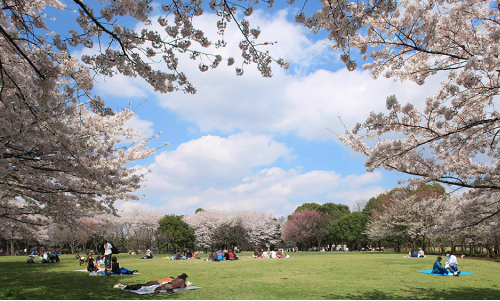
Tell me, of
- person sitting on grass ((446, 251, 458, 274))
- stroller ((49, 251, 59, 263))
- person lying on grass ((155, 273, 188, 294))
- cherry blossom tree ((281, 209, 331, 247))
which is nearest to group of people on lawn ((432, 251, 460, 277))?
person sitting on grass ((446, 251, 458, 274))

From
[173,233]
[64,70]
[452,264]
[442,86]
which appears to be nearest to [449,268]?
[452,264]

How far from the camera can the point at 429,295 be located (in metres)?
7.67

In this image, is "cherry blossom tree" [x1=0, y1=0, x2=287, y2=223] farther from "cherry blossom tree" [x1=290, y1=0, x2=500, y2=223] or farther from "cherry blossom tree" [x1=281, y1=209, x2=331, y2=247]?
"cherry blossom tree" [x1=281, y1=209, x2=331, y2=247]

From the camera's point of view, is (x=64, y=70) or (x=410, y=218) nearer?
(x=64, y=70)

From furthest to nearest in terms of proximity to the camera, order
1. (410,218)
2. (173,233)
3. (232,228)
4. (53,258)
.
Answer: (232,228)
(173,233)
(410,218)
(53,258)

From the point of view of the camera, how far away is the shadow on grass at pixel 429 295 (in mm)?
7251

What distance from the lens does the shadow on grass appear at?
725 centimetres

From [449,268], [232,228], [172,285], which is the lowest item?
[232,228]

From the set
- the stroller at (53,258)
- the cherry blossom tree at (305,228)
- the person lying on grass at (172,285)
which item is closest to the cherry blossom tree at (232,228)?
the cherry blossom tree at (305,228)

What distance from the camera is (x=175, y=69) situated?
15.3 ft

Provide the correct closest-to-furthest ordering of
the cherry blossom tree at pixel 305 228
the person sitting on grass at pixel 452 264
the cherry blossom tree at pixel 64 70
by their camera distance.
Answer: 1. the cherry blossom tree at pixel 64 70
2. the person sitting on grass at pixel 452 264
3. the cherry blossom tree at pixel 305 228

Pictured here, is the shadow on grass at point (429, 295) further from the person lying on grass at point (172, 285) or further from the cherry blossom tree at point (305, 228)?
the cherry blossom tree at point (305, 228)

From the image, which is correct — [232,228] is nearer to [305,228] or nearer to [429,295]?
[305,228]

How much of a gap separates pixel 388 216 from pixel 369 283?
80.5ft
